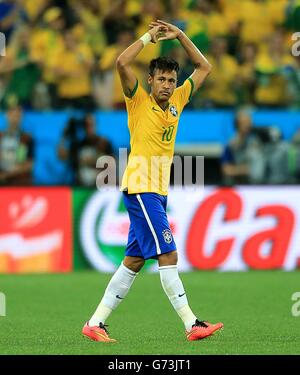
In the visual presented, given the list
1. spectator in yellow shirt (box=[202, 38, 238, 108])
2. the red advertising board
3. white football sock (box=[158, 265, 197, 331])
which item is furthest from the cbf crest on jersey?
spectator in yellow shirt (box=[202, 38, 238, 108])

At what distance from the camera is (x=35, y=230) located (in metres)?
16.8

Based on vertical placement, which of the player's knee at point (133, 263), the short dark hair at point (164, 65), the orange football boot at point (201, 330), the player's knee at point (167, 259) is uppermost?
the short dark hair at point (164, 65)

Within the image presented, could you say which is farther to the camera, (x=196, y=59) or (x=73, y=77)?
(x=73, y=77)

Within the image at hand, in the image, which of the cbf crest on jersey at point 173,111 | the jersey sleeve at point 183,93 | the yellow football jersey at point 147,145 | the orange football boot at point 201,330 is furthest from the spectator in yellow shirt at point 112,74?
the orange football boot at point 201,330

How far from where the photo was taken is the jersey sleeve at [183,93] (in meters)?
9.56

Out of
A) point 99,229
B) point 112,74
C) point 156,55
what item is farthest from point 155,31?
point 156,55

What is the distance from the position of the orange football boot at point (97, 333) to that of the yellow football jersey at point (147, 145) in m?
1.23

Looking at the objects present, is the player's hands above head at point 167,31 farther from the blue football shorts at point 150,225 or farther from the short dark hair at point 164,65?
the blue football shorts at point 150,225

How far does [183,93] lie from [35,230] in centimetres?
761

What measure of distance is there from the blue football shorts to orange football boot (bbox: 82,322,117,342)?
2.42 feet

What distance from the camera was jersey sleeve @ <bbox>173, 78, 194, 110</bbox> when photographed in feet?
31.4

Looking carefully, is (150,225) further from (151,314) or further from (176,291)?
(151,314)

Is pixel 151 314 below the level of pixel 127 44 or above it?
below
